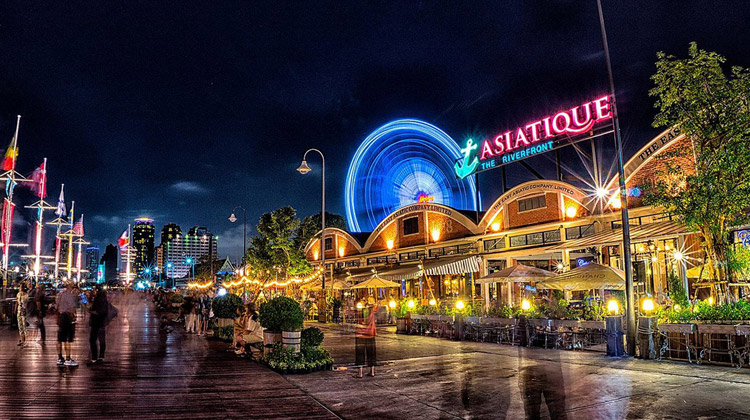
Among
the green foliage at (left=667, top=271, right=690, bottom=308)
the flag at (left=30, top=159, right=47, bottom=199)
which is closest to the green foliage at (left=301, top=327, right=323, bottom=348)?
the green foliage at (left=667, top=271, right=690, bottom=308)

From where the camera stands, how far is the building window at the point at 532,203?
2609 cm

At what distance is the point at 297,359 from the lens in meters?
12.2

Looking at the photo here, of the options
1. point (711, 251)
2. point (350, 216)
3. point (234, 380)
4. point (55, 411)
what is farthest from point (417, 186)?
point (55, 411)

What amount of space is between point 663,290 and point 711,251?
918 centimetres

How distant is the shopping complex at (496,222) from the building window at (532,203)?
0.05 m

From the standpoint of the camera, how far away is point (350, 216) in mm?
43688

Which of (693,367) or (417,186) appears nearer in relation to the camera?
(693,367)

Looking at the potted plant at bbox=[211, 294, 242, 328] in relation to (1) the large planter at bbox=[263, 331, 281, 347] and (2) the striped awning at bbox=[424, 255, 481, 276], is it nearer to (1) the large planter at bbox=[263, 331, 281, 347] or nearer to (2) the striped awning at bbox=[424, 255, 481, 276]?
(1) the large planter at bbox=[263, 331, 281, 347]

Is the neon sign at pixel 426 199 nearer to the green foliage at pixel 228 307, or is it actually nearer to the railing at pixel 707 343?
the green foliage at pixel 228 307

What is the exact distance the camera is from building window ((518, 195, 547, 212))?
26.1 meters

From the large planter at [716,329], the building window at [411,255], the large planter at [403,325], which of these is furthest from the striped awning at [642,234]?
the building window at [411,255]

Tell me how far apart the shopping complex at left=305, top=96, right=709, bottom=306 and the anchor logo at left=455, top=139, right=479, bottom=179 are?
0.24ft

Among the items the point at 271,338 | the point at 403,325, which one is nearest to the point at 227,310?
the point at 403,325

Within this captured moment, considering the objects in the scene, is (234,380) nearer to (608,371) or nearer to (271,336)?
(271,336)
